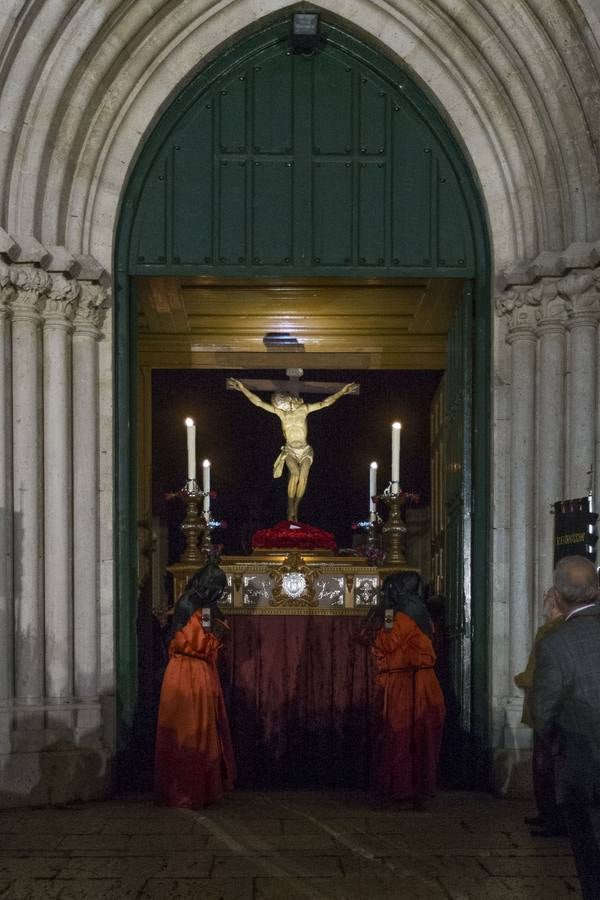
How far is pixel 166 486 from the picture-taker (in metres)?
13.7

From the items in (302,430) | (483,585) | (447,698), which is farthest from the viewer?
(302,430)

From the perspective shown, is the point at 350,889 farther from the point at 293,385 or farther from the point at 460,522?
the point at 293,385

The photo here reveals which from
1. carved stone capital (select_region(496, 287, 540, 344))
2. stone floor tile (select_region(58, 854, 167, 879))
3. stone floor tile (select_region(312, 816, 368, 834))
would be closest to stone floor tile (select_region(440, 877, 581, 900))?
stone floor tile (select_region(312, 816, 368, 834))

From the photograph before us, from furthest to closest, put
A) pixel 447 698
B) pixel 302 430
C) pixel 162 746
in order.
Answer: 1. pixel 302 430
2. pixel 447 698
3. pixel 162 746

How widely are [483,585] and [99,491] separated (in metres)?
2.79

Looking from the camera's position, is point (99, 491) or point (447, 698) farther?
point (447, 698)

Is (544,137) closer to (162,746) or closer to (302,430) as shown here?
(302,430)

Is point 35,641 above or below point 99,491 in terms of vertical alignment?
below

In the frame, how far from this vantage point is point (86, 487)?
8680 millimetres

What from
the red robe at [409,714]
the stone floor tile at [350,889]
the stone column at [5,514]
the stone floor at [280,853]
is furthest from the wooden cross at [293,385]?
the stone floor tile at [350,889]

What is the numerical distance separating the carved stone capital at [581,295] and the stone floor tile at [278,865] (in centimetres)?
396

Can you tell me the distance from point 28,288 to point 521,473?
3.57m

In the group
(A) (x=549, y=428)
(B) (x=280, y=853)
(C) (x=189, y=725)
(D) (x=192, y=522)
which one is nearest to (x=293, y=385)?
(D) (x=192, y=522)

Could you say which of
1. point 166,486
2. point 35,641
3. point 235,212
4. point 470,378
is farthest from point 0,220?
point 166,486
